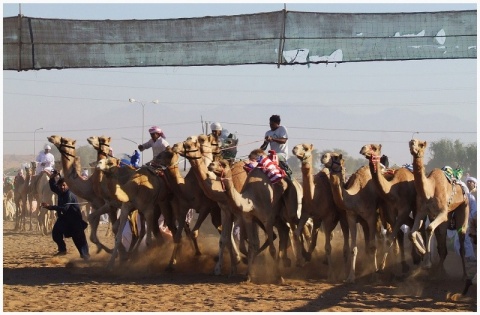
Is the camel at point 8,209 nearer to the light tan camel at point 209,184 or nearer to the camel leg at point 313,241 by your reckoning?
the camel leg at point 313,241

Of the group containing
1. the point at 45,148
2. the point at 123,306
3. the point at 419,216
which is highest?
the point at 45,148

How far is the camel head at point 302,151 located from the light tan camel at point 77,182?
4258mm

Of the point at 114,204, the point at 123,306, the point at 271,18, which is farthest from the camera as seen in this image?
the point at 114,204

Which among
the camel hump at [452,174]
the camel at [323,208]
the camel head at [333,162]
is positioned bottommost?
the camel at [323,208]

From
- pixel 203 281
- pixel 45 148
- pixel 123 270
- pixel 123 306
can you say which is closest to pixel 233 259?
pixel 203 281

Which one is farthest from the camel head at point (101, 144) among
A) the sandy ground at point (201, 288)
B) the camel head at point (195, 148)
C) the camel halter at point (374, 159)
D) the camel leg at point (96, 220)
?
the camel halter at point (374, 159)

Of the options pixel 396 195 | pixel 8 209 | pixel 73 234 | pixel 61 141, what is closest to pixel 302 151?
pixel 396 195

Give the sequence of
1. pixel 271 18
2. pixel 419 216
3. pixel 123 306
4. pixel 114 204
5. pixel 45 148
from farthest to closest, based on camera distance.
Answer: pixel 45 148
pixel 114 204
pixel 271 18
pixel 419 216
pixel 123 306

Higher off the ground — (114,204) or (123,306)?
(114,204)

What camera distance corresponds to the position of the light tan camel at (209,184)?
14375 millimetres

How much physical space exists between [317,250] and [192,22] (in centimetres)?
423

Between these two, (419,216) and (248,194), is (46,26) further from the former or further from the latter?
(419,216)

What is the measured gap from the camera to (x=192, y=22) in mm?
15523

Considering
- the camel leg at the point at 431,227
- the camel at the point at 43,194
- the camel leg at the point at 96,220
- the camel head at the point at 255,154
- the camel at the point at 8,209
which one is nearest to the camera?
the camel leg at the point at 431,227
